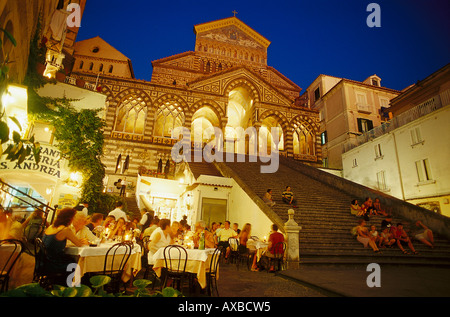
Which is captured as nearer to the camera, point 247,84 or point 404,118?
point 404,118

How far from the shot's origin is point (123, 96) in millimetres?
21062

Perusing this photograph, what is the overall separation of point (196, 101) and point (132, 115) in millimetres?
6109

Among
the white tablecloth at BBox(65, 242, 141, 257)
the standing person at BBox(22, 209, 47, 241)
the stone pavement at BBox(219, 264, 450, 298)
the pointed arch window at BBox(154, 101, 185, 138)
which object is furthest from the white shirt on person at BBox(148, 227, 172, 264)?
the pointed arch window at BBox(154, 101, 185, 138)

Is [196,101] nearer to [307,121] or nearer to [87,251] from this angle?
[307,121]

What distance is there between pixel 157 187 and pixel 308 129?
17131mm

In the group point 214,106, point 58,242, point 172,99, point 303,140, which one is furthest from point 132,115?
point 58,242

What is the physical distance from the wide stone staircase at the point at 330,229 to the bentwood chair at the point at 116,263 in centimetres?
491

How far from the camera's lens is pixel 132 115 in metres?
21.9

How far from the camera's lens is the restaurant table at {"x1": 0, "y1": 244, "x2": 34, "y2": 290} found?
369 cm

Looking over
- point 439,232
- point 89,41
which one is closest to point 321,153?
point 439,232

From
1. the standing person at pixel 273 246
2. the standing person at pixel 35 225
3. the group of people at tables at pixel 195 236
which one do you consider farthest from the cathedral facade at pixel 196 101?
the standing person at pixel 273 246

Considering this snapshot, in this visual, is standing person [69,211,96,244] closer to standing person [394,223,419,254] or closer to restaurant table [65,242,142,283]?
restaurant table [65,242,142,283]
